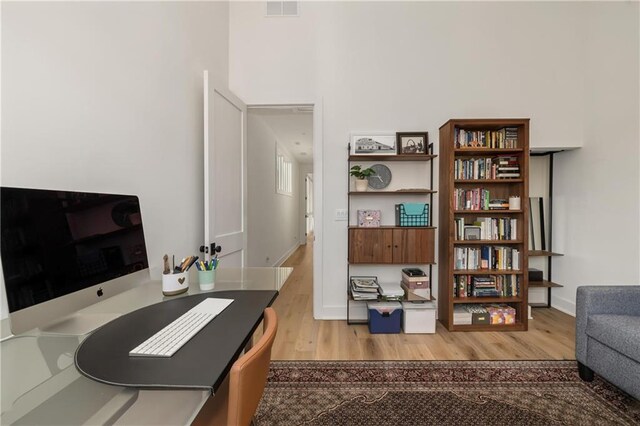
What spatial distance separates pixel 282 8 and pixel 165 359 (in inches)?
128

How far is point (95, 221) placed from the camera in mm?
1026

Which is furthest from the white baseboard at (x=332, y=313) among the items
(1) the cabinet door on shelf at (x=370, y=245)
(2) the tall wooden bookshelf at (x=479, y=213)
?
(2) the tall wooden bookshelf at (x=479, y=213)

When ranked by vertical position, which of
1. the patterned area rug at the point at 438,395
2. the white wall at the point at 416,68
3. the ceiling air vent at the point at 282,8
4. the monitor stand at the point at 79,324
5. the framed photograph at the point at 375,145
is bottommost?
the patterned area rug at the point at 438,395

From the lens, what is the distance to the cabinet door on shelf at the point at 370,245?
8.66 feet

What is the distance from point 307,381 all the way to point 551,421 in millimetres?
1399

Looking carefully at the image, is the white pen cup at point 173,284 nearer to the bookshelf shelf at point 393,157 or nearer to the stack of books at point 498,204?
the bookshelf shelf at point 393,157

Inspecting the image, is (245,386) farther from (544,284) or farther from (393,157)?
(544,284)

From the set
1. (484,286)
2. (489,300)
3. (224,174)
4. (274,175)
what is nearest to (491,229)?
(484,286)

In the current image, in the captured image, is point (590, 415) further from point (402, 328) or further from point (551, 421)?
point (402, 328)

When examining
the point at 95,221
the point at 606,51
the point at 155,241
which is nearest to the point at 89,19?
the point at 95,221

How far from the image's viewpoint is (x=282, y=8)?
9.24 feet

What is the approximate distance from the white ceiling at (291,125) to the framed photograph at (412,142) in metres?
1.00

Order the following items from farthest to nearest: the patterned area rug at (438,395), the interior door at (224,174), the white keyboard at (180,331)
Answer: the interior door at (224,174) < the patterned area rug at (438,395) < the white keyboard at (180,331)

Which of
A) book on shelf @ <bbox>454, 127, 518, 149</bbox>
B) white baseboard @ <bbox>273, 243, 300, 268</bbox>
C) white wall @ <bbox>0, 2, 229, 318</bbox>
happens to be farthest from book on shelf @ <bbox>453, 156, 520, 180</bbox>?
white baseboard @ <bbox>273, 243, 300, 268</bbox>
